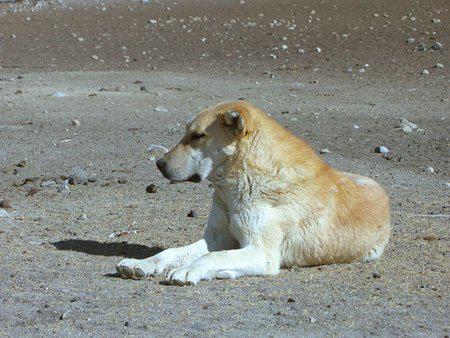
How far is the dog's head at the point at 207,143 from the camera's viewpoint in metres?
Result: 6.33

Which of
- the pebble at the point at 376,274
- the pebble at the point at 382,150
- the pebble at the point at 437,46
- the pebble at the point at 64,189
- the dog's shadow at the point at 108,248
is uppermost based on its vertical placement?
the pebble at the point at 376,274

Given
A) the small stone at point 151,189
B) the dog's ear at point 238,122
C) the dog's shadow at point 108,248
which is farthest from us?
the small stone at point 151,189

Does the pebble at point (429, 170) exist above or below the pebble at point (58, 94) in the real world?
above

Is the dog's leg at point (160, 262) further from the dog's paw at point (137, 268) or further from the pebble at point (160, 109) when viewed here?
the pebble at point (160, 109)

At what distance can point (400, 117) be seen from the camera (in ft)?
44.7

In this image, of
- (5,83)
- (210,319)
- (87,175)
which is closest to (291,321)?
(210,319)

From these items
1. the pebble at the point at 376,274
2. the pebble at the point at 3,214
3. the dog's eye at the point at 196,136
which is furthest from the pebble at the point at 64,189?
the pebble at the point at 376,274

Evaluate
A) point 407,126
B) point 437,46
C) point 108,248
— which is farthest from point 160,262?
point 437,46

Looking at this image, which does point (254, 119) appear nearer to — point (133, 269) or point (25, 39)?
point (133, 269)

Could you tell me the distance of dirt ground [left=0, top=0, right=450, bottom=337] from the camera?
5.30 m

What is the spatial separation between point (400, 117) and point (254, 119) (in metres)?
7.56

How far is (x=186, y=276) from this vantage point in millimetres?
5797

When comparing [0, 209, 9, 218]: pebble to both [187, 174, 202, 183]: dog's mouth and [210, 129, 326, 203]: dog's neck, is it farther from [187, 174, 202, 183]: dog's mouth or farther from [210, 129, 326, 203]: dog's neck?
[210, 129, 326, 203]: dog's neck

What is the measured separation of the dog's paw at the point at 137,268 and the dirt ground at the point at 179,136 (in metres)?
0.11
